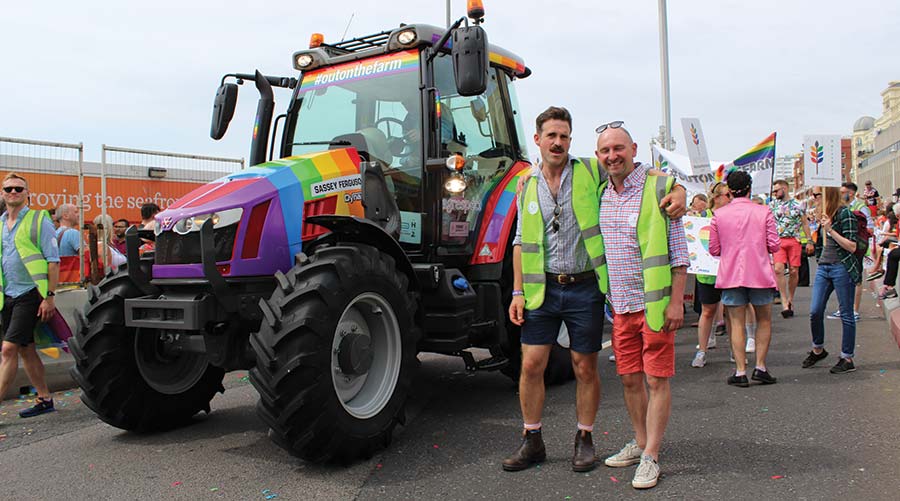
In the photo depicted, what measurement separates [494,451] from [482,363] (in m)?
1.20

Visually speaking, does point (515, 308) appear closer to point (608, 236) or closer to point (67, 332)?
point (608, 236)

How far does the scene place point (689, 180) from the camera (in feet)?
40.3

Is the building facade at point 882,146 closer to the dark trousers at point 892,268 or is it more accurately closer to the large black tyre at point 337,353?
the dark trousers at point 892,268

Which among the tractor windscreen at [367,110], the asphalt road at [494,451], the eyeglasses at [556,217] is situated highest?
the tractor windscreen at [367,110]

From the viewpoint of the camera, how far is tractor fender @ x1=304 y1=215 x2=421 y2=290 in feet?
14.3

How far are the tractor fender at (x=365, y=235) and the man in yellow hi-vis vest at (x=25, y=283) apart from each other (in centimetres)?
293

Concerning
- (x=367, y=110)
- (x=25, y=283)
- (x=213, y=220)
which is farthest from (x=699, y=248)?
(x=25, y=283)

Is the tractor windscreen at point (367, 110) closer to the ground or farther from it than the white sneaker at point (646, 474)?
farther from it

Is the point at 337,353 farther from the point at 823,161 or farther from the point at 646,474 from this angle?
the point at 823,161

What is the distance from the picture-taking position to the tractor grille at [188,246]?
170 inches

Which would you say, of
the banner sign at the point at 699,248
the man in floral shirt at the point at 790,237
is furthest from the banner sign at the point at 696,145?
the banner sign at the point at 699,248

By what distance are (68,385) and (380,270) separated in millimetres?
4380

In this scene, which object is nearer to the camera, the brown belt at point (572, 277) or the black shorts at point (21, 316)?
the brown belt at point (572, 277)

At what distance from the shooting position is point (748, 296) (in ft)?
20.2
